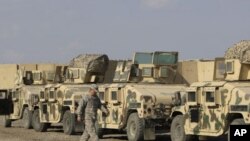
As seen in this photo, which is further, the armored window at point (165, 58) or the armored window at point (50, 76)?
the armored window at point (50, 76)

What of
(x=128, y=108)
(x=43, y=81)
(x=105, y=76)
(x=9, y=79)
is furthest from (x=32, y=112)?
(x=9, y=79)

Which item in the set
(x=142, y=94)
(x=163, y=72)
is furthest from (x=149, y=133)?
(x=163, y=72)

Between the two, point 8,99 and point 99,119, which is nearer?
point 99,119

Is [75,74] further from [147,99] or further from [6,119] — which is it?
[147,99]

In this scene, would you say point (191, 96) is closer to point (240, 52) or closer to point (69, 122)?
point (240, 52)

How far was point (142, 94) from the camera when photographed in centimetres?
1539

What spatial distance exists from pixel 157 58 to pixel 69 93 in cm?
370

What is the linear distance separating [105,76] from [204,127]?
27.3ft

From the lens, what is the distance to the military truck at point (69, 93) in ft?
64.0

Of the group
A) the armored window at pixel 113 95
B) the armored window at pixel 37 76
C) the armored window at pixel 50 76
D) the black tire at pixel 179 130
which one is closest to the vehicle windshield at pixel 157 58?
the armored window at pixel 113 95

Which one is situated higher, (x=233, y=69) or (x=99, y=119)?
(x=233, y=69)

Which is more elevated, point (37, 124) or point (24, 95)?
point (24, 95)

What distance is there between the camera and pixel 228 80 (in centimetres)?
1345

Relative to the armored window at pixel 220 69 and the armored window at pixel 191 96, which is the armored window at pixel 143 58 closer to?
the armored window at pixel 220 69
